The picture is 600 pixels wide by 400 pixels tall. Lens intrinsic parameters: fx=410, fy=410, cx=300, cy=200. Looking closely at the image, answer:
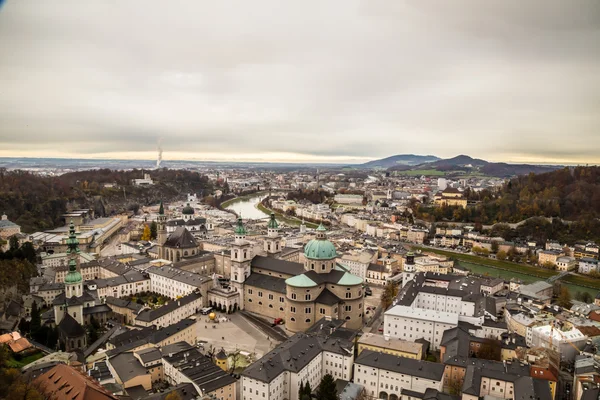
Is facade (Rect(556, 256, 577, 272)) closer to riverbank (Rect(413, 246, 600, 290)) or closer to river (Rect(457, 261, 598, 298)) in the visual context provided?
riverbank (Rect(413, 246, 600, 290))

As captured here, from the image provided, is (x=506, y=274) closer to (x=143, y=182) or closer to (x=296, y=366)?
(x=296, y=366)

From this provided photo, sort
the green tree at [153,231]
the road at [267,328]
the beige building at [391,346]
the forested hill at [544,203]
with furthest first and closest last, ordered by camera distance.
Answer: the forested hill at [544,203] → the green tree at [153,231] → the road at [267,328] → the beige building at [391,346]

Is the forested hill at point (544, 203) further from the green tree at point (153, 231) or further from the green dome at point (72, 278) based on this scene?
the green dome at point (72, 278)

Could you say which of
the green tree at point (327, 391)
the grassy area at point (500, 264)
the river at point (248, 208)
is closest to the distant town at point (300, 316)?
the green tree at point (327, 391)

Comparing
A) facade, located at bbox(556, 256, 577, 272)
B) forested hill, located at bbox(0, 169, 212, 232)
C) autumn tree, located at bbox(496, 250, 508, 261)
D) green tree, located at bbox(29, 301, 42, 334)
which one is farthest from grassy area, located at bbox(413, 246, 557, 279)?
forested hill, located at bbox(0, 169, 212, 232)

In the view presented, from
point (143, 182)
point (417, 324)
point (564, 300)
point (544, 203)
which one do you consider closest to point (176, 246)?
point (417, 324)
